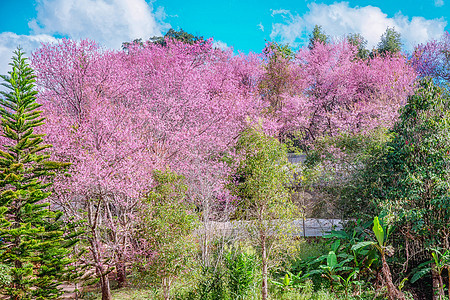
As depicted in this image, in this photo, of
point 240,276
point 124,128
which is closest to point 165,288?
point 240,276

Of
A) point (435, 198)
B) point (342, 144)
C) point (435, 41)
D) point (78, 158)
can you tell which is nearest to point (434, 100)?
point (435, 198)

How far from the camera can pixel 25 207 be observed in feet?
24.4

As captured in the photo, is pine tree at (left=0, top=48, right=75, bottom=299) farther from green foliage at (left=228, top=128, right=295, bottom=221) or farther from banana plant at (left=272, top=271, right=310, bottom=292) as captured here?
banana plant at (left=272, top=271, right=310, bottom=292)

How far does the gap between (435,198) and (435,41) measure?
2317 centimetres

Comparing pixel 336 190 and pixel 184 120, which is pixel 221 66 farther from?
pixel 336 190

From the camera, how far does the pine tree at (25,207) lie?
7.15m

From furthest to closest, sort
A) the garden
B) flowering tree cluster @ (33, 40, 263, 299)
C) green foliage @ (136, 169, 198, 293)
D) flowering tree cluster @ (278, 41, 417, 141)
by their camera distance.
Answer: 1. flowering tree cluster @ (278, 41, 417, 141)
2. flowering tree cluster @ (33, 40, 263, 299)
3. the garden
4. green foliage @ (136, 169, 198, 293)

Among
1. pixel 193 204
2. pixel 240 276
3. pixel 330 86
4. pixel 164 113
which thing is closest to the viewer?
pixel 240 276

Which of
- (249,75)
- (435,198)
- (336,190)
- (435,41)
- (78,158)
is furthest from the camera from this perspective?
(435,41)

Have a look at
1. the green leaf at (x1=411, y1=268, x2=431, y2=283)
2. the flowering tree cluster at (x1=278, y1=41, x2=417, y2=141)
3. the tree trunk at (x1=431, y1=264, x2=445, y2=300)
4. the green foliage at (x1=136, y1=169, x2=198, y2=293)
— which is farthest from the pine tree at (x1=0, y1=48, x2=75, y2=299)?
the flowering tree cluster at (x1=278, y1=41, x2=417, y2=141)

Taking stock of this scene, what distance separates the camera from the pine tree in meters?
7.15

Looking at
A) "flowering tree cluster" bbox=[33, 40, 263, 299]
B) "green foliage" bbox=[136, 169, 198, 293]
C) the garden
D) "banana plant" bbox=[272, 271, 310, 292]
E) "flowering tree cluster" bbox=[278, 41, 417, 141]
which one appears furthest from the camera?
"flowering tree cluster" bbox=[278, 41, 417, 141]

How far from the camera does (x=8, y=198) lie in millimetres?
7156

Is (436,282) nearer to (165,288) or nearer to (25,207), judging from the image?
(165,288)
